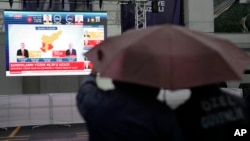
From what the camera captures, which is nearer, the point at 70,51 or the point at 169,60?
the point at 169,60

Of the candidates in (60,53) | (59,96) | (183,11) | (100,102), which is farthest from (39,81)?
(100,102)

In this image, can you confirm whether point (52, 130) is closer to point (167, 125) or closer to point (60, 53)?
point (60, 53)

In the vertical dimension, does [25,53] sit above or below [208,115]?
above

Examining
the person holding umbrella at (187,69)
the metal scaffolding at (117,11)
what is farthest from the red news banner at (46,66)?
the person holding umbrella at (187,69)

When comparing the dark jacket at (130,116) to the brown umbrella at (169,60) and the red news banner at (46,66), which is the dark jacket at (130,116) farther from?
the red news banner at (46,66)

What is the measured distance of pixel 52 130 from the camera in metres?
12.1

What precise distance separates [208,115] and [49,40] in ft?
41.0

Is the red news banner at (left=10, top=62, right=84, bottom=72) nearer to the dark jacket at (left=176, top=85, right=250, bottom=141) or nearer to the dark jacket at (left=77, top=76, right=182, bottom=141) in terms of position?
the dark jacket at (left=77, top=76, right=182, bottom=141)

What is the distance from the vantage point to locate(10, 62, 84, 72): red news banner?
45.1 ft

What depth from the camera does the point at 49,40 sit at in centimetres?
1406

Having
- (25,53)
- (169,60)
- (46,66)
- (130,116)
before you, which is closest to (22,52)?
(25,53)

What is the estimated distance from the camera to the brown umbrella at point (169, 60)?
69.8 inches

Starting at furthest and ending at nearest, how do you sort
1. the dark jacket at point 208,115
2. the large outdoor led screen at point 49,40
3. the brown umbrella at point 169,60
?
the large outdoor led screen at point 49,40 < the dark jacket at point 208,115 < the brown umbrella at point 169,60

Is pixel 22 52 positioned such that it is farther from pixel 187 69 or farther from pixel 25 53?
pixel 187 69
